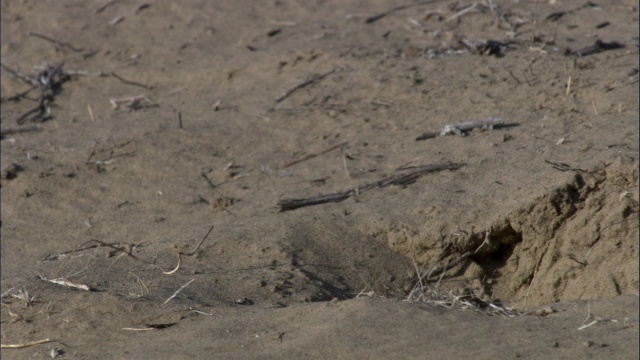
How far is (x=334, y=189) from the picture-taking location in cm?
401

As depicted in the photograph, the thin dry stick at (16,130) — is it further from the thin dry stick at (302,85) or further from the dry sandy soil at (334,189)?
the thin dry stick at (302,85)

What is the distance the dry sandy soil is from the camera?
2762 mm

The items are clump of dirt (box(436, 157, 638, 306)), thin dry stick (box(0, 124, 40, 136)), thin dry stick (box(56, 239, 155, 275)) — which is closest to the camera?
clump of dirt (box(436, 157, 638, 306))

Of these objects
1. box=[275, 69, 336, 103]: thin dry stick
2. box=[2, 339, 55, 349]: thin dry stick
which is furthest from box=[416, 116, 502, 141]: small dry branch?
box=[2, 339, 55, 349]: thin dry stick

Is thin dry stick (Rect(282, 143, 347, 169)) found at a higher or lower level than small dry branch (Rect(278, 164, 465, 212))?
lower

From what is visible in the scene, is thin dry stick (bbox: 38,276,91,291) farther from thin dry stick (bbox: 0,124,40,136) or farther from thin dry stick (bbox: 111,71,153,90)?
thin dry stick (bbox: 111,71,153,90)

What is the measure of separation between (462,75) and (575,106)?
30.4 inches

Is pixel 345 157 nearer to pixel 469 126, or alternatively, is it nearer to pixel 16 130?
pixel 469 126

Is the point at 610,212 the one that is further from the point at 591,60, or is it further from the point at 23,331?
the point at 23,331

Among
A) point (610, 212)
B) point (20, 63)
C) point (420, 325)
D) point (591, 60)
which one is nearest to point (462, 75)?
point (591, 60)

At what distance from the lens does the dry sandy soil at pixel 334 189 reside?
2762 mm

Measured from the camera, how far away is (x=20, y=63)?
636cm

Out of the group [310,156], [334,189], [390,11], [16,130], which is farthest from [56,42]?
[334,189]

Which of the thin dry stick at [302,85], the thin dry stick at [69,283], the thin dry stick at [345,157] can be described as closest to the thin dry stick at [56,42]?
the thin dry stick at [302,85]
